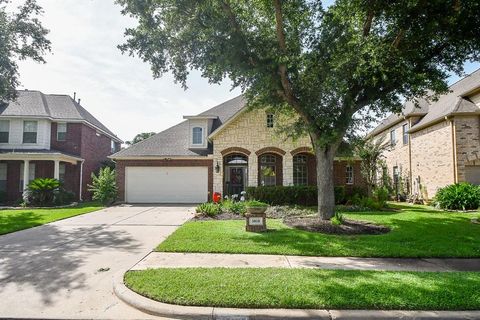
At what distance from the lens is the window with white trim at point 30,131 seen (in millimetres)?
21781

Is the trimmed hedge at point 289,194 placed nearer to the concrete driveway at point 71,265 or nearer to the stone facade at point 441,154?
the stone facade at point 441,154

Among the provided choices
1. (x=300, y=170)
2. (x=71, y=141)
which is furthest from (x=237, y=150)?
(x=71, y=141)

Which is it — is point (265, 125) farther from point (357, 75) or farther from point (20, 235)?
point (20, 235)

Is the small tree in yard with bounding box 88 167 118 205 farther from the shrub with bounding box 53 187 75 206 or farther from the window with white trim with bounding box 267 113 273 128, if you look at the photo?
the window with white trim with bounding box 267 113 273 128

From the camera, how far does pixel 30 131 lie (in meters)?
21.8

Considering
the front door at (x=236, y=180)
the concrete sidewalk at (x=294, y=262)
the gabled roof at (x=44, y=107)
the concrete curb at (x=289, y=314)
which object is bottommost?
the concrete curb at (x=289, y=314)

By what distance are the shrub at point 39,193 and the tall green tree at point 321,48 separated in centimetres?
1170

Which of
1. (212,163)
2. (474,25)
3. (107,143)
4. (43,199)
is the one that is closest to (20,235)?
(43,199)

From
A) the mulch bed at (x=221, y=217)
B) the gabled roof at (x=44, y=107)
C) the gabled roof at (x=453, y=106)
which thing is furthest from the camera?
the gabled roof at (x=44, y=107)

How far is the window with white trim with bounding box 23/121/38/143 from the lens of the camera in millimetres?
21781

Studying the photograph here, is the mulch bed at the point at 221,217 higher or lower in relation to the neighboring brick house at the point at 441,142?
lower

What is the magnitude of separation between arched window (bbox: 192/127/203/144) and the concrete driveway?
9.70 metres

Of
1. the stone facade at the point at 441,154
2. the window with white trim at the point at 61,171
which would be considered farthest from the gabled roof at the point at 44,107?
the stone facade at the point at 441,154

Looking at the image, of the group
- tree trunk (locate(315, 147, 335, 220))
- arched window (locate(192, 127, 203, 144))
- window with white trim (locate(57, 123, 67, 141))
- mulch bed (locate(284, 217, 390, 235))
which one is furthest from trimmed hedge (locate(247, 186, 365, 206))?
window with white trim (locate(57, 123, 67, 141))
